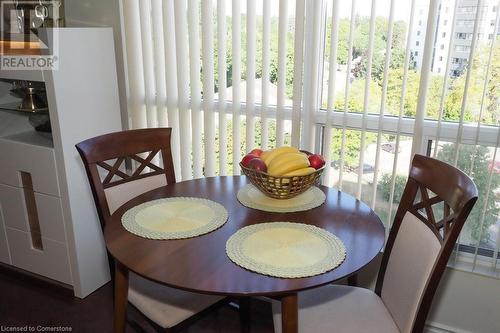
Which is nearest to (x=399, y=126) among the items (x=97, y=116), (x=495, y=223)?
(x=495, y=223)

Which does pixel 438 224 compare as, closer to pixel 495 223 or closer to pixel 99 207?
pixel 495 223

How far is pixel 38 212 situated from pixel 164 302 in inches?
47.2

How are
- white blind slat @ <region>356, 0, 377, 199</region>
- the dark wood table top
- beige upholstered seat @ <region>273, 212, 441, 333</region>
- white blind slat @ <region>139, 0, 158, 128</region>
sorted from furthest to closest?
white blind slat @ <region>139, 0, 158, 128</region>
white blind slat @ <region>356, 0, 377, 199</region>
beige upholstered seat @ <region>273, 212, 441, 333</region>
the dark wood table top

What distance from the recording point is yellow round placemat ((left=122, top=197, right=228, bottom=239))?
130 cm

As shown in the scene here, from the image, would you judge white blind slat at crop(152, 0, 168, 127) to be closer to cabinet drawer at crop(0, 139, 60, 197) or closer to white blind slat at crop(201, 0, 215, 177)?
white blind slat at crop(201, 0, 215, 177)

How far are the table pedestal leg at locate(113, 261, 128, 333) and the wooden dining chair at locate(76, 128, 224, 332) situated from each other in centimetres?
6

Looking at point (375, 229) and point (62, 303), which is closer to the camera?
point (375, 229)

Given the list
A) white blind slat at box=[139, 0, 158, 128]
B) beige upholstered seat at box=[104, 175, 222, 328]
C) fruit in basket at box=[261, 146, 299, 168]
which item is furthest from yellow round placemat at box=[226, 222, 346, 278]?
white blind slat at box=[139, 0, 158, 128]

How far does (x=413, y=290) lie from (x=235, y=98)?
125 cm

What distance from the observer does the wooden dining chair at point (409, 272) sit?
117cm

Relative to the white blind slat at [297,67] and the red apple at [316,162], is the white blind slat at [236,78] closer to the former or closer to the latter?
the white blind slat at [297,67]

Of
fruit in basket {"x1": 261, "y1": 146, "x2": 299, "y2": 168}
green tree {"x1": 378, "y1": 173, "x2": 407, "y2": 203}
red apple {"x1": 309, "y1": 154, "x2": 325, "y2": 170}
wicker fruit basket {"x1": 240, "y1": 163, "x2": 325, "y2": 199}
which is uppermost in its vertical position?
fruit in basket {"x1": 261, "y1": 146, "x2": 299, "y2": 168}

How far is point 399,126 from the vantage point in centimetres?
175

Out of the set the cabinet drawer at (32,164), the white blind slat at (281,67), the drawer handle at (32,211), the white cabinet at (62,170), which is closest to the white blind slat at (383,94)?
the white blind slat at (281,67)
